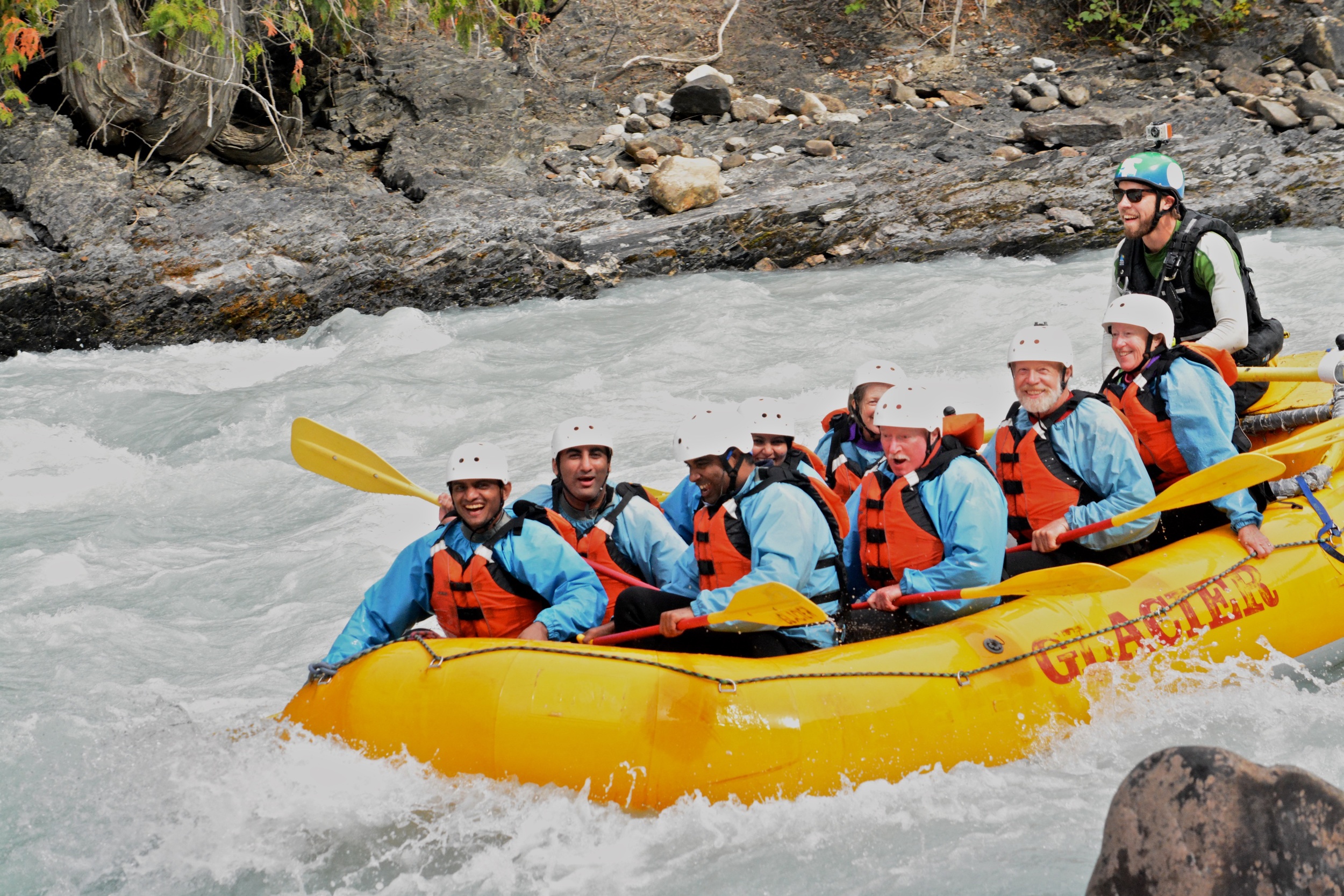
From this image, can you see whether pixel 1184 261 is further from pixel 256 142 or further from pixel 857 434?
pixel 256 142

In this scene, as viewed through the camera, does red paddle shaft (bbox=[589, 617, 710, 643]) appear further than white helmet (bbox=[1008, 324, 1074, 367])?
No

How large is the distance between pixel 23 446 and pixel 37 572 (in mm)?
1793

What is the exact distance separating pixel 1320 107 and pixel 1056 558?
991 cm

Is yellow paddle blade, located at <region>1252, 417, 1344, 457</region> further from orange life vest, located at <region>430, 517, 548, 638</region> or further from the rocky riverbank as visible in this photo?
the rocky riverbank

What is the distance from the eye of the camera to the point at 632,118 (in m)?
11.5

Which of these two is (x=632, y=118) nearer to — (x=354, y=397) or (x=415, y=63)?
(x=415, y=63)

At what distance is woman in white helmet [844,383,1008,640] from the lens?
10.9ft

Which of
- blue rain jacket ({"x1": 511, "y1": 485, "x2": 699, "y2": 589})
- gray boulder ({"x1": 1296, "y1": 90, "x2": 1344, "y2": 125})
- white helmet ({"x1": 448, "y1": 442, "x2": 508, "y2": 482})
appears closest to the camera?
white helmet ({"x1": 448, "y1": 442, "x2": 508, "y2": 482})

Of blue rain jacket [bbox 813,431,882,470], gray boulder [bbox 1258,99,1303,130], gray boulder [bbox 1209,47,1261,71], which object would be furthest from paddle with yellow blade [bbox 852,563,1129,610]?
gray boulder [bbox 1209,47,1261,71]

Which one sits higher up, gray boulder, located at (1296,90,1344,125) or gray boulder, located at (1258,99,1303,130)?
gray boulder, located at (1296,90,1344,125)

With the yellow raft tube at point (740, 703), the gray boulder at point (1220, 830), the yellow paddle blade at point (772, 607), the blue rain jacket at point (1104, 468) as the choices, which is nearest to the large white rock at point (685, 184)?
the blue rain jacket at point (1104, 468)

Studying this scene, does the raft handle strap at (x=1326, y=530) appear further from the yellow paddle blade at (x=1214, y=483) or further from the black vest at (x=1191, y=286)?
the black vest at (x=1191, y=286)

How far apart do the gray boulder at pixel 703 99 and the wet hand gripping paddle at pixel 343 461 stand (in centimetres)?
789

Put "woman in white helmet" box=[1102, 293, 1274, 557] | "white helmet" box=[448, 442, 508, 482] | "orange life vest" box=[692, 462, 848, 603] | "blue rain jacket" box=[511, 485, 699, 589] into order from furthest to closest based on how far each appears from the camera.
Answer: "blue rain jacket" box=[511, 485, 699, 589] → "woman in white helmet" box=[1102, 293, 1274, 557] → "white helmet" box=[448, 442, 508, 482] → "orange life vest" box=[692, 462, 848, 603]
